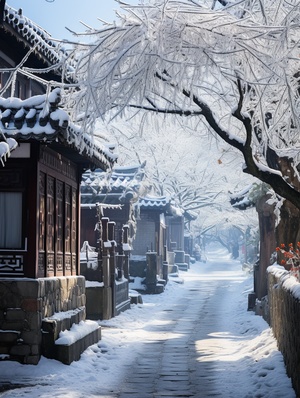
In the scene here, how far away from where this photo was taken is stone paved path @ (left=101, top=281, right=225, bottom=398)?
1062 centimetres

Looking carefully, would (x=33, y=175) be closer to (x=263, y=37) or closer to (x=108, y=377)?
(x=108, y=377)

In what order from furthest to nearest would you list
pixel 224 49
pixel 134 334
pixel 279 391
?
pixel 134 334
pixel 279 391
pixel 224 49

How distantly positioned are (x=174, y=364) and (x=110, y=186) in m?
17.3

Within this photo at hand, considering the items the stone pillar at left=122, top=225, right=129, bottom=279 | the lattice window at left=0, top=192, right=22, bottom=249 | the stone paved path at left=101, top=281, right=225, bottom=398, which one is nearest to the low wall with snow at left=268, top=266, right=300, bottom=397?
the stone paved path at left=101, top=281, right=225, bottom=398

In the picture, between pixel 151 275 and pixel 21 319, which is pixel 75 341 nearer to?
pixel 21 319

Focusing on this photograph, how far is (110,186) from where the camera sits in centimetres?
2989

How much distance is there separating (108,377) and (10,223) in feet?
11.3

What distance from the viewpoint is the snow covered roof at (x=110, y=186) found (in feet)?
95.0

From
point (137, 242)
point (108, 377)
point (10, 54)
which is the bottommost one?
point (108, 377)

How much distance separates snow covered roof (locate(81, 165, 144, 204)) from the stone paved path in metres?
7.82

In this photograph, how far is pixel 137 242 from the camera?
119ft

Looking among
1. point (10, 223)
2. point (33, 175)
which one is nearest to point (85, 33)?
point (33, 175)

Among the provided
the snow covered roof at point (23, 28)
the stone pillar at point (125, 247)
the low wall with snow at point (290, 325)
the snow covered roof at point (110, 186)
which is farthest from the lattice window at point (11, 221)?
the snow covered roof at point (110, 186)

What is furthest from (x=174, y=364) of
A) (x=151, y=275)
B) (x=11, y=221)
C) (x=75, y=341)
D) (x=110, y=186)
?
(x=151, y=275)
